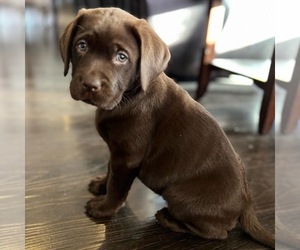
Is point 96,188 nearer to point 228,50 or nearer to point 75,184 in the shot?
point 75,184

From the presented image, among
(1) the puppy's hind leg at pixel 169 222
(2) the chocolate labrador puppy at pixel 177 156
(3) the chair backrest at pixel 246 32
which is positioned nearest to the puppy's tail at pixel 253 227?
(2) the chocolate labrador puppy at pixel 177 156

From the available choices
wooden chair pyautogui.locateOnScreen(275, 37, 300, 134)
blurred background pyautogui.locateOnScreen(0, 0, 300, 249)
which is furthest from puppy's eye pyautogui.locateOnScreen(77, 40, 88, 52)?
wooden chair pyautogui.locateOnScreen(275, 37, 300, 134)

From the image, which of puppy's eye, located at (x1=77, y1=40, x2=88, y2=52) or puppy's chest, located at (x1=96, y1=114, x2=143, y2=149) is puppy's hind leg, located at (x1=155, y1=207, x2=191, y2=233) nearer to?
puppy's chest, located at (x1=96, y1=114, x2=143, y2=149)

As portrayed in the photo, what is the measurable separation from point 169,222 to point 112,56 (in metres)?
0.59

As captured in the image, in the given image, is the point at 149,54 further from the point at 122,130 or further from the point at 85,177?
the point at 85,177

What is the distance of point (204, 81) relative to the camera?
253cm

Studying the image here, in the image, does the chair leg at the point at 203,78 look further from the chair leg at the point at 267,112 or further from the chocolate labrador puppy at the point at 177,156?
the chocolate labrador puppy at the point at 177,156

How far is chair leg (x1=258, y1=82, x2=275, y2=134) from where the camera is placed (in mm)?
2123

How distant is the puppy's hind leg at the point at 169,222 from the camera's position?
1326mm

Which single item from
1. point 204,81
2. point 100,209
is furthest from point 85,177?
point 204,81

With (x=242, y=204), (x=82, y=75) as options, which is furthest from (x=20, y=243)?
(x=242, y=204)

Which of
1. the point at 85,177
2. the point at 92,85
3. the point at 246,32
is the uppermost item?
the point at 92,85

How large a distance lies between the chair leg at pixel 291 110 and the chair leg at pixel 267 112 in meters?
0.21

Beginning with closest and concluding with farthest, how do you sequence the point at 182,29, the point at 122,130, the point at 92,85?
the point at 92,85
the point at 122,130
the point at 182,29
